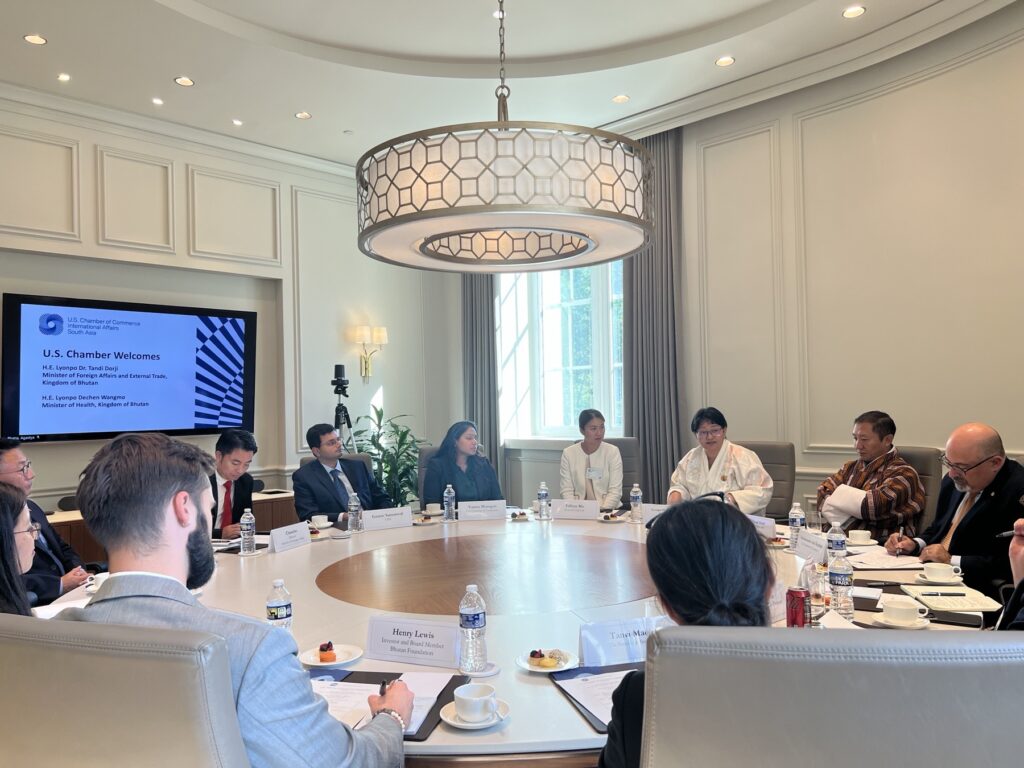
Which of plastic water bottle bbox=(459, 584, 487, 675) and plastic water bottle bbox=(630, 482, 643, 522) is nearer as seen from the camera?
plastic water bottle bbox=(459, 584, 487, 675)

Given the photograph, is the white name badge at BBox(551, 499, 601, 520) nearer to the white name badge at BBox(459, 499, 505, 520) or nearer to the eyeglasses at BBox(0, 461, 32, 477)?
the white name badge at BBox(459, 499, 505, 520)

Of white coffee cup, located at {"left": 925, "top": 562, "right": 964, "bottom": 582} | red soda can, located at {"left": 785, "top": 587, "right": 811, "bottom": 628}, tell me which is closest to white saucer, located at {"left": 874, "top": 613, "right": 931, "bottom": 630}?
red soda can, located at {"left": 785, "top": 587, "right": 811, "bottom": 628}

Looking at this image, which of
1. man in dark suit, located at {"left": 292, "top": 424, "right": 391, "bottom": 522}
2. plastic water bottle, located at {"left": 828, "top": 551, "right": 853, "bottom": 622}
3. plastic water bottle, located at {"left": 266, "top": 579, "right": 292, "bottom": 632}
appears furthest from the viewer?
man in dark suit, located at {"left": 292, "top": 424, "right": 391, "bottom": 522}

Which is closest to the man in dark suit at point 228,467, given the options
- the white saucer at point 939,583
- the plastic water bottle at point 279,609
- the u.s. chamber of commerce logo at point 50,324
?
the plastic water bottle at point 279,609

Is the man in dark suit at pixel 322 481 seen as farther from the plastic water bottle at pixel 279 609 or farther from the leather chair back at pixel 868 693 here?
the leather chair back at pixel 868 693

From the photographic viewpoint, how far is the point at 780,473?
13.9 ft

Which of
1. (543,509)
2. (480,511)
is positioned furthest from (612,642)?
(480,511)

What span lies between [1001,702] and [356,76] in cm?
471

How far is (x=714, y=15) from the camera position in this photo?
4238 mm

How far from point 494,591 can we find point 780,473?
239cm

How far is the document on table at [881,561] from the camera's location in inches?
104

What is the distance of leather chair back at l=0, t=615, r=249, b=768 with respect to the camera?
100cm

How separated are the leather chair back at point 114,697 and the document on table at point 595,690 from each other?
0.74m

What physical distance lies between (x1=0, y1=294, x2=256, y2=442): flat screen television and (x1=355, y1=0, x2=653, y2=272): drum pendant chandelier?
3.35 m
